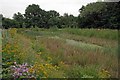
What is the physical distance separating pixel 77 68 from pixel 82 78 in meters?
0.65

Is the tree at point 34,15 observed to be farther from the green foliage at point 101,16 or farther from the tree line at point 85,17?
the green foliage at point 101,16

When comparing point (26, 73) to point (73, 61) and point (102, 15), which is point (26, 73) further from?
point (102, 15)

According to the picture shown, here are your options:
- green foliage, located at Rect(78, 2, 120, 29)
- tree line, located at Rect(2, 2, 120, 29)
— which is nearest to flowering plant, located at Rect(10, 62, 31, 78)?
tree line, located at Rect(2, 2, 120, 29)

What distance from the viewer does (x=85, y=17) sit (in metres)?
37.6

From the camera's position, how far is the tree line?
29.5 m

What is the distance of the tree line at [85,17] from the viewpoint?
96.8ft

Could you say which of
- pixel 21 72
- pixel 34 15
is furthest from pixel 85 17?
pixel 21 72

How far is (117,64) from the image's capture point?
665 cm

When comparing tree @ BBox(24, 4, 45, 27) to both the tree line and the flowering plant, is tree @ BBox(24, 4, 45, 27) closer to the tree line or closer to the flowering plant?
the tree line

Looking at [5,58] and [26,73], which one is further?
[5,58]

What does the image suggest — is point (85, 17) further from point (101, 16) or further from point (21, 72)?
point (21, 72)

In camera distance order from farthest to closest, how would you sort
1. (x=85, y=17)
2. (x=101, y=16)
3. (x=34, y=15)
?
(x=34, y=15) < (x=85, y=17) < (x=101, y=16)

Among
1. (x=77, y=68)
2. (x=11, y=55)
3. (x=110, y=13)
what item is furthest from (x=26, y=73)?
(x=110, y=13)

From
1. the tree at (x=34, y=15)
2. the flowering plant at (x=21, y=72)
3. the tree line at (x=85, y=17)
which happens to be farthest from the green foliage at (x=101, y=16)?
the flowering plant at (x=21, y=72)
